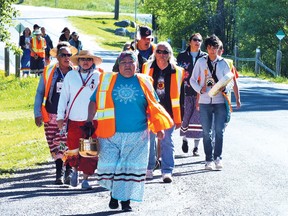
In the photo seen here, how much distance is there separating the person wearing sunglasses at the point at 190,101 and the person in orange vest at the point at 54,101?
8.81 feet

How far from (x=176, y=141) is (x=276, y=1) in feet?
97.8

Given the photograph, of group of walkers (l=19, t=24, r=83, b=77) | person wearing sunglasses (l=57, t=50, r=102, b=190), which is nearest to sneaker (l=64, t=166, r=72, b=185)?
person wearing sunglasses (l=57, t=50, r=102, b=190)

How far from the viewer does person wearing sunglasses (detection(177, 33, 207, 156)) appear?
50.2ft

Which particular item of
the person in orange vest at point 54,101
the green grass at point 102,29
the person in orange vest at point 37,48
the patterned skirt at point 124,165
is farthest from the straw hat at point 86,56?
the green grass at point 102,29

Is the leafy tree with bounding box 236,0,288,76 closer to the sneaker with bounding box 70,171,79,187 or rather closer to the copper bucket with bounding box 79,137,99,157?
the sneaker with bounding box 70,171,79,187

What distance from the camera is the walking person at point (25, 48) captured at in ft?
104

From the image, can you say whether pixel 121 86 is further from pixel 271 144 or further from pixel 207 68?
pixel 271 144

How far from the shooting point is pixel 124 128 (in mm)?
10461

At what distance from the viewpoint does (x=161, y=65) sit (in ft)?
42.0

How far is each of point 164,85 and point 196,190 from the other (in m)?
1.55

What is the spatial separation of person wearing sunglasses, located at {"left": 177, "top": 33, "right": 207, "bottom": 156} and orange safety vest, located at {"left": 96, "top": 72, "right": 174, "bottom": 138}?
4.66 m

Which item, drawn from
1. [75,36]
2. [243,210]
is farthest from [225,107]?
[75,36]

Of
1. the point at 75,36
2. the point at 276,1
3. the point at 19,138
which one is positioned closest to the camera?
the point at 19,138

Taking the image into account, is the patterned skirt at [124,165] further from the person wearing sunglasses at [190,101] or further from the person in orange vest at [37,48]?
the person in orange vest at [37,48]
